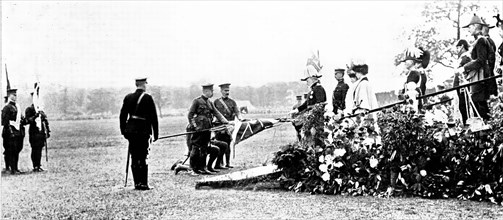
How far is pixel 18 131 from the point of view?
5742mm

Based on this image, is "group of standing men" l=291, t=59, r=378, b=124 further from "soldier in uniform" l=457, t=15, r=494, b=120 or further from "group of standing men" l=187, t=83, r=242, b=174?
"soldier in uniform" l=457, t=15, r=494, b=120

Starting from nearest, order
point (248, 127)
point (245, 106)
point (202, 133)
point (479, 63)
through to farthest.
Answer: point (245, 106), point (479, 63), point (248, 127), point (202, 133)

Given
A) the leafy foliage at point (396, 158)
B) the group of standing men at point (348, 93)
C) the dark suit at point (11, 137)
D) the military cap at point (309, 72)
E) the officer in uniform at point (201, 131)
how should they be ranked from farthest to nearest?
the group of standing men at point (348, 93), the officer in uniform at point (201, 131), the military cap at point (309, 72), the dark suit at point (11, 137), the leafy foliage at point (396, 158)

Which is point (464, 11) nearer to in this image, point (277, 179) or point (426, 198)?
point (426, 198)

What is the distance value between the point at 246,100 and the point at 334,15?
110 cm

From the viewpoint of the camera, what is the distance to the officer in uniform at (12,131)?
18.4 feet

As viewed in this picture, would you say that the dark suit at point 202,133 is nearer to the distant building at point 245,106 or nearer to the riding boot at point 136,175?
the distant building at point 245,106

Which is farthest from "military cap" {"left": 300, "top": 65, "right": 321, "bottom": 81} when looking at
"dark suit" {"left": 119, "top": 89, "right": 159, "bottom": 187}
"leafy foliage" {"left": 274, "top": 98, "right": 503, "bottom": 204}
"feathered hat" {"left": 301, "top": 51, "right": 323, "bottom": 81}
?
"dark suit" {"left": 119, "top": 89, "right": 159, "bottom": 187}

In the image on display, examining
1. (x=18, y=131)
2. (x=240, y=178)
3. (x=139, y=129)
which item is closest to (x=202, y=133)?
(x=240, y=178)

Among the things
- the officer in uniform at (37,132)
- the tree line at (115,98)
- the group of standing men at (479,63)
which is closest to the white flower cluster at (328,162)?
the tree line at (115,98)

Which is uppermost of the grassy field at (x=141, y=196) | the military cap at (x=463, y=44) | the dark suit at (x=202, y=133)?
the military cap at (x=463, y=44)

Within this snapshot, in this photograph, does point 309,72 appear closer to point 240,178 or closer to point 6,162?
point 240,178

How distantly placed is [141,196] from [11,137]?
4.34 feet

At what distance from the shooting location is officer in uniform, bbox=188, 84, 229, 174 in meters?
5.97
